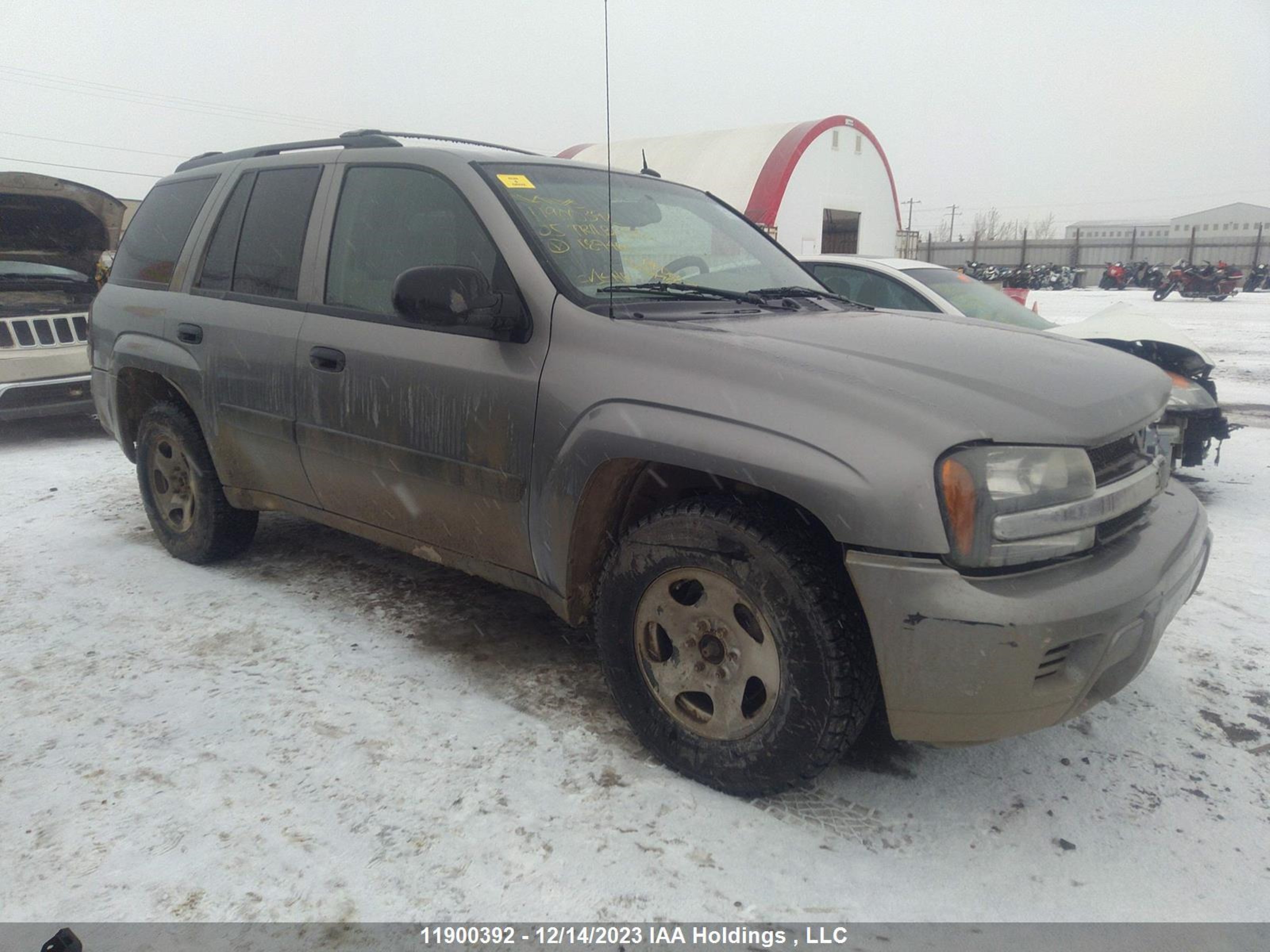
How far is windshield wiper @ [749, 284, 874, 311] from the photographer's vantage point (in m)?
3.04

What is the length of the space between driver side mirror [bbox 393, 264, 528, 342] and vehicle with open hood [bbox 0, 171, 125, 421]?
5051mm

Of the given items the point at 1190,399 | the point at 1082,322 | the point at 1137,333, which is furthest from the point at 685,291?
the point at 1082,322

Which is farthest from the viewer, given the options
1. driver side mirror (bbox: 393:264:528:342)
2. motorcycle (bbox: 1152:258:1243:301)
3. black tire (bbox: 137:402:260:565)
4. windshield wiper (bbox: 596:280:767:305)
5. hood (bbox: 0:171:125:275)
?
motorcycle (bbox: 1152:258:1243:301)

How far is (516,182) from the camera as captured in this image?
9.63 feet

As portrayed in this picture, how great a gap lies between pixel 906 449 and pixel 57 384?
6799 millimetres

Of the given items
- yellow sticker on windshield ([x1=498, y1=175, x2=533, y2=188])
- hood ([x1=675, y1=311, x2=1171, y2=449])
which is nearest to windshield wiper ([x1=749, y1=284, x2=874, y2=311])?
hood ([x1=675, y1=311, x2=1171, y2=449])

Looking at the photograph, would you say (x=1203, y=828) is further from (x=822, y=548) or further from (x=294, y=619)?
(x=294, y=619)

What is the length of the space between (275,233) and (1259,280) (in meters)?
35.7

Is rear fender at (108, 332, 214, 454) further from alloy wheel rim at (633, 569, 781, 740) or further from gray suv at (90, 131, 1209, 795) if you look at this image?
alloy wheel rim at (633, 569, 781, 740)

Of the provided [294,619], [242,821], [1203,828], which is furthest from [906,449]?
[294,619]

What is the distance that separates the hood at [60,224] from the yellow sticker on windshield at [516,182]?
5.40 m

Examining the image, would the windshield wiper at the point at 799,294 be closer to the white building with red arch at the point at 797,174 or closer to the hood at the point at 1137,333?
the hood at the point at 1137,333

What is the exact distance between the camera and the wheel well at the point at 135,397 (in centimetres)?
403

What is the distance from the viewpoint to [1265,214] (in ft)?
273
